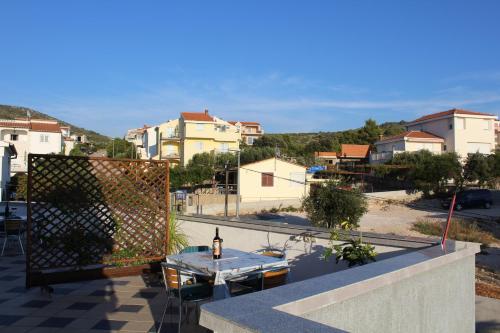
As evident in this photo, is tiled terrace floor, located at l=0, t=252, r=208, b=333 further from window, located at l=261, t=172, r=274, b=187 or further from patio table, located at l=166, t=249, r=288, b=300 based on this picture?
window, located at l=261, t=172, r=274, b=187

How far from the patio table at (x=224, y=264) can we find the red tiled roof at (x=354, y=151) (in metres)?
56.0

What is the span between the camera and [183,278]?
5.31 meters

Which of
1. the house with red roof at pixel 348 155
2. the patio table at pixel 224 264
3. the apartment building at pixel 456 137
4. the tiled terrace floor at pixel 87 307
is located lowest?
the tiled terrace floor at pixel 87 307

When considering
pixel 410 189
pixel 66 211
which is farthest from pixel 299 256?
pixel 410 189

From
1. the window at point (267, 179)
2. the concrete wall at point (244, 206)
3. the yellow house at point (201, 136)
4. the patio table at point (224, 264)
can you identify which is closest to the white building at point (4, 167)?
the concrete wall at point (244, 206)

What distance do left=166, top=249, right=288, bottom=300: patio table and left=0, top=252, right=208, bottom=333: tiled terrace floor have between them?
66cm

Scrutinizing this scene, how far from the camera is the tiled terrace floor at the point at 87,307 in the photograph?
478 centimetres

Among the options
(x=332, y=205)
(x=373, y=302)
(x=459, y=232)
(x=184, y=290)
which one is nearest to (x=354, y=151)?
(x=459, y=232)

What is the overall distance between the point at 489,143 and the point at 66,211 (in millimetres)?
55507

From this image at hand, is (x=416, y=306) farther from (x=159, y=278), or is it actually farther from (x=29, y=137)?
(x=29, y=137)

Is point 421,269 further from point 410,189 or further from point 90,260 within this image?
point 410,189

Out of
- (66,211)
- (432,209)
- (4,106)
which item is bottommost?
(432,209)

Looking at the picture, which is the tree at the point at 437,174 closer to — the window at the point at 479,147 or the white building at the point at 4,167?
the window at the point at 479,147

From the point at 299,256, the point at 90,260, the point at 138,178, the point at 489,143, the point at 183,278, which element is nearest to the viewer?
the point at 183,278
